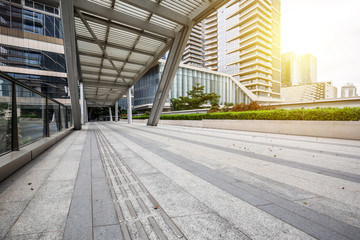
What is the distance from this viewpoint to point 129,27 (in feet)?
37.7

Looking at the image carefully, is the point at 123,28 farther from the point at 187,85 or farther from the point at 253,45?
the point at 253,45

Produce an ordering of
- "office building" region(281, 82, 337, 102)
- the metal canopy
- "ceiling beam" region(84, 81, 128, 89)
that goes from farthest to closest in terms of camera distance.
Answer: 1. "office building" region(281, 82, 337, 102)
2. "ceiling beam" region(84, 81, 128, 89)
3. the metal canopy

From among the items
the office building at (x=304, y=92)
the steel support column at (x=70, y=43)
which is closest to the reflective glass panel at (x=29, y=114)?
the steel support column at (x=70, y=43)

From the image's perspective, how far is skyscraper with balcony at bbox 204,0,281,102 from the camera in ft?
211

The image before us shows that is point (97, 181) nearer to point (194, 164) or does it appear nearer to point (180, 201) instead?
point (180, 201)

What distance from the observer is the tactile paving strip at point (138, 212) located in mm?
1521

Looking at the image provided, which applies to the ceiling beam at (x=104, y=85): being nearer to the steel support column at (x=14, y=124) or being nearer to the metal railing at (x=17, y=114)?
the metal railing at (x=17, y=114)

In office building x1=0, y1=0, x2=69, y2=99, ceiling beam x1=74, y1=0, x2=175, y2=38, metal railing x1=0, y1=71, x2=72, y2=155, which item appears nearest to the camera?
metal railing x1=0, y1=71, x2=72, y2=155

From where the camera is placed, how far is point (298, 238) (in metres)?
1.43

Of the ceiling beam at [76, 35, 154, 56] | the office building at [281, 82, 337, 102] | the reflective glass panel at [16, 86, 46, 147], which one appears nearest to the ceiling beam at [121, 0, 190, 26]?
the ceiling beam at [76, 35, 154, 56]

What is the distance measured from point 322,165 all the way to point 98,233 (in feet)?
14.3

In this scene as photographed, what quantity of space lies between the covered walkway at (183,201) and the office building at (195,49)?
9201 centimetres

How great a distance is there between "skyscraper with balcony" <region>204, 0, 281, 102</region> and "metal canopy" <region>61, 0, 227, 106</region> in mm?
58087

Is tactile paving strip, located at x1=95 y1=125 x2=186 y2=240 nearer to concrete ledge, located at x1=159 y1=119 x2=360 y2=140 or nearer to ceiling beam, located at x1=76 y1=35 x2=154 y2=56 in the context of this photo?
concrete ledge, located at x1=159 y1=119 x2=360 y2=140
